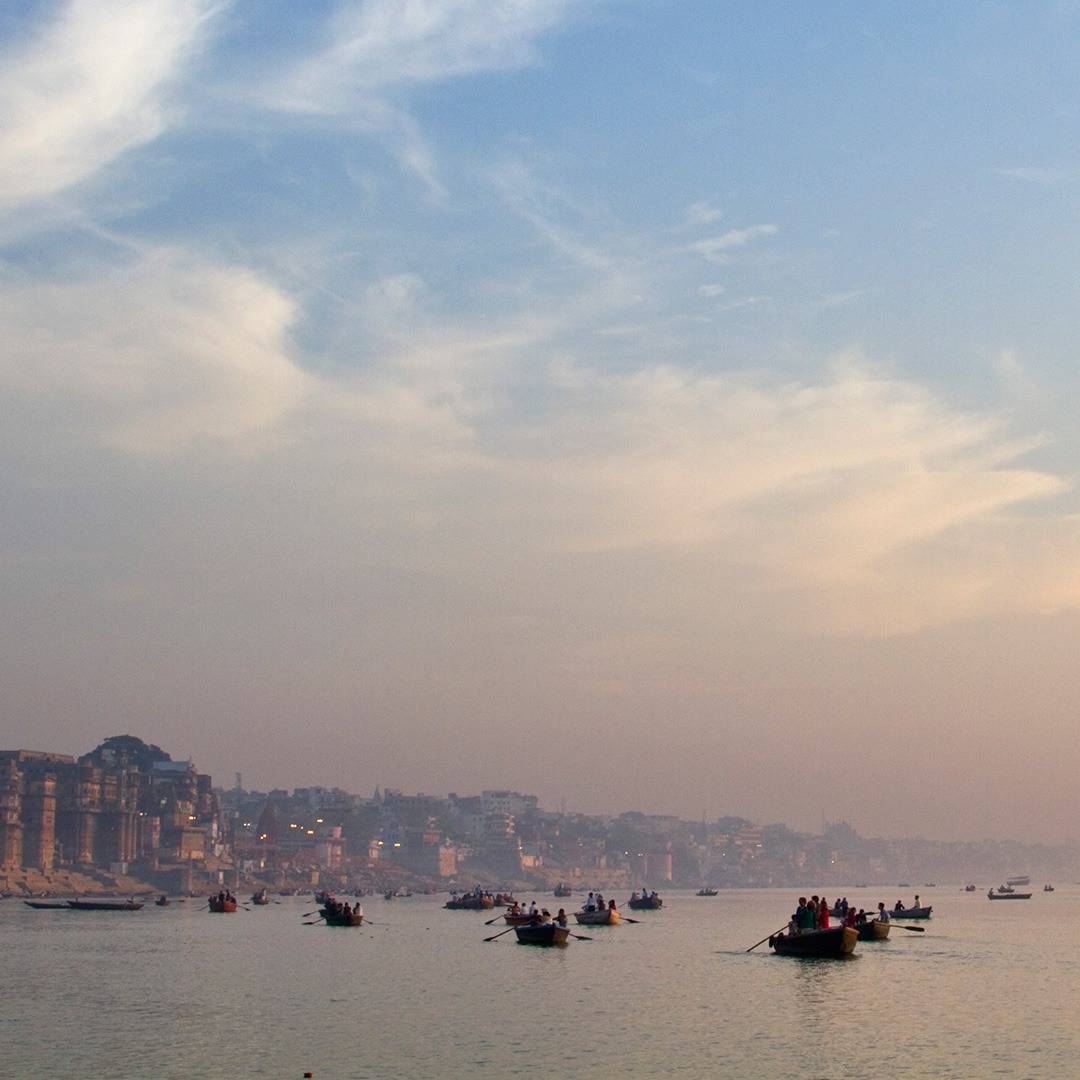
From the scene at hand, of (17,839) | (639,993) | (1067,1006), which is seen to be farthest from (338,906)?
(17,839)

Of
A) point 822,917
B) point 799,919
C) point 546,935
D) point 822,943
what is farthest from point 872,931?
point 546,935

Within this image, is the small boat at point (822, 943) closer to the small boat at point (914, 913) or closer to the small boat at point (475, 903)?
the small boat at point (914, 913)

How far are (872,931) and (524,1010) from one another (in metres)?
39.1

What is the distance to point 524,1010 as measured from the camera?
5522 centimetres

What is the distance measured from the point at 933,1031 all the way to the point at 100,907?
107 metres

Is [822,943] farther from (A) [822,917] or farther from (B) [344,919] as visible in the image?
(B) [344,919]

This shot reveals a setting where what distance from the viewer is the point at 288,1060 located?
139 ft

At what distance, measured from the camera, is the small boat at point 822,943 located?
232 feet

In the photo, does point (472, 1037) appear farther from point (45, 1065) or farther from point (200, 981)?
point (200, 981)

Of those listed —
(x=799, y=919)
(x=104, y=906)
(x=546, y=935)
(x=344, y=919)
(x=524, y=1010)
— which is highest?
(x=799, y=919)

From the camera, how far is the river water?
139ft

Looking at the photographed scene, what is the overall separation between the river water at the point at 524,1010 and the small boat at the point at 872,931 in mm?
809

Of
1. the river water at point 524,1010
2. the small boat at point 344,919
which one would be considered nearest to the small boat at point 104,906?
the small boat at point 344,919

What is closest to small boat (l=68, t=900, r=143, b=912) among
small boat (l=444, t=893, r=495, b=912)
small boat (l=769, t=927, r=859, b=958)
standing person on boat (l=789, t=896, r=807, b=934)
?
small boat (l=444, t=893, r=495, b=912)
